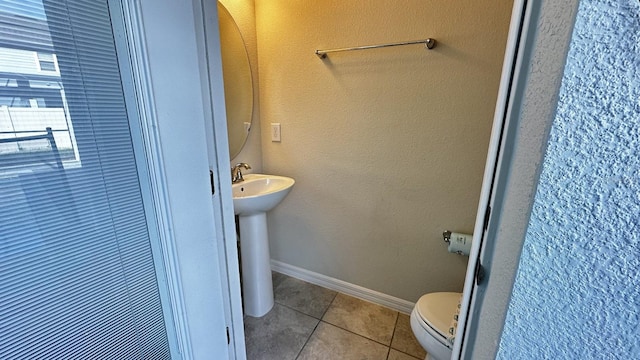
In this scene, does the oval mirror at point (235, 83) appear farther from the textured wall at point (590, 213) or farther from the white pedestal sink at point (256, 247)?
the textured wall at point (590, 213)

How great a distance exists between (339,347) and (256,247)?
745 mm

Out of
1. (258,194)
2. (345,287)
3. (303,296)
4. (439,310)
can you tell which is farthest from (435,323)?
(258,194)

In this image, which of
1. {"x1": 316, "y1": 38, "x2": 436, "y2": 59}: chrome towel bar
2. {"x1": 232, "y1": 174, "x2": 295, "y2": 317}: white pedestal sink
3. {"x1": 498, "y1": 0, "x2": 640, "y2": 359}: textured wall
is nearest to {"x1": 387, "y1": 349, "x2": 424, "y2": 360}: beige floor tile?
{"x1": 232, "y1": 174, "x2": 295, "y2": 317}: white pedestal sink

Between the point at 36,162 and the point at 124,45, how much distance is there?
33cm

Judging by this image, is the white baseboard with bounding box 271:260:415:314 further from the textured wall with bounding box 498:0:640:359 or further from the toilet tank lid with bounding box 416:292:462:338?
the textured wall with bounding box 498:0:640:359

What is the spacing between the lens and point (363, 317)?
1.63m

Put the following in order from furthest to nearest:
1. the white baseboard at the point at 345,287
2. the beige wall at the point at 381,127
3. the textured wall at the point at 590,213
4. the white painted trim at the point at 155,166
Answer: the white baseboard at the point at 345,287 → the beige wall at the point at 381,127 → the white painted trim at the point at 155,166 → the textured wall at the point at 590,213

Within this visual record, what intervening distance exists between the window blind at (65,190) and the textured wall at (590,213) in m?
0.87

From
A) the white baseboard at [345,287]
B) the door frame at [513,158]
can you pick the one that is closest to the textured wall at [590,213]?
the door frame at [513,158]

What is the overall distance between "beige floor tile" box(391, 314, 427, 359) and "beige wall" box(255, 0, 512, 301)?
0.18 metres

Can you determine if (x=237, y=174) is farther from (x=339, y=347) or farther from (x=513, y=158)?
(x=513, y=158)

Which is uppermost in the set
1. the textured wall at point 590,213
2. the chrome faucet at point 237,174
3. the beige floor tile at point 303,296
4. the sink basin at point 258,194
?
the textured wall at point 590,213

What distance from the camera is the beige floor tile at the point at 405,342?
140cm

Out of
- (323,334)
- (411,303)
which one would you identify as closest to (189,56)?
(323,334)
